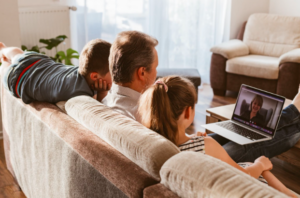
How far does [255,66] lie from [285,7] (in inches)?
51.6

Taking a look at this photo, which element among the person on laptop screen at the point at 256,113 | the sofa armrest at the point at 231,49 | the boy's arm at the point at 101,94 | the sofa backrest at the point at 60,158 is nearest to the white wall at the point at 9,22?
the sofa backrest at the point at 60,158

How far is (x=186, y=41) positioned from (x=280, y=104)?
2872 mm

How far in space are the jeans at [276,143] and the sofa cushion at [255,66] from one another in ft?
6.01

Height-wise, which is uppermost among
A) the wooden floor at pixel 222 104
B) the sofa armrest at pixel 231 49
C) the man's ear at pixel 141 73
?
the man's ear at pixel 141 73

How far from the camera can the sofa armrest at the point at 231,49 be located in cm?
426

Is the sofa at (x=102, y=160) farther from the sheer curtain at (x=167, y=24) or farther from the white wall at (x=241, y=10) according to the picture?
the white wall at (x=241, y=10)

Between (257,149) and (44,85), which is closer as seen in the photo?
(44,85)

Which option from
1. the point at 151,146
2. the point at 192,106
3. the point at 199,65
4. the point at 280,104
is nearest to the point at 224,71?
the point at 199,65

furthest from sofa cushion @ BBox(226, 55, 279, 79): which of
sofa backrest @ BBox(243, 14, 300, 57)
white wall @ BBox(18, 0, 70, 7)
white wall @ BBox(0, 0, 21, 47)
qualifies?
white wall @ BBox(0, 0, 21, 47)

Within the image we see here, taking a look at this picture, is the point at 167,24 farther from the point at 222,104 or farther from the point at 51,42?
the point at 51,42

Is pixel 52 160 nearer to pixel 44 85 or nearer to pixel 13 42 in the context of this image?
pixel 44 85

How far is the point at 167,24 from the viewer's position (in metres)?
4.63

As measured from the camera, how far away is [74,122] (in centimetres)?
147

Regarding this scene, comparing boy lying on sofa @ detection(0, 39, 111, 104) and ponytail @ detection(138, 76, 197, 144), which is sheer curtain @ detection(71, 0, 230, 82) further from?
ponytail @ detection(138, 76, 197, 144)
